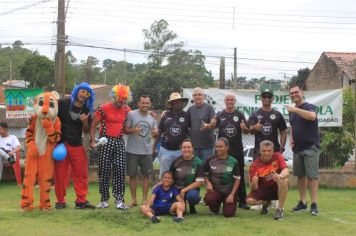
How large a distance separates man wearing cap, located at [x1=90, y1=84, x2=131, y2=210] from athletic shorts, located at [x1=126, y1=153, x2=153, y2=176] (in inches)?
8.3

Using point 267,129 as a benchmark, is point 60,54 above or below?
above

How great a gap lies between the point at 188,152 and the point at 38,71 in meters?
40.2

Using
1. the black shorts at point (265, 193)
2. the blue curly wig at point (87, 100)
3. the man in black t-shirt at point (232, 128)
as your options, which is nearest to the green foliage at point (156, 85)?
the man in black t-shirt at point (232, 128)

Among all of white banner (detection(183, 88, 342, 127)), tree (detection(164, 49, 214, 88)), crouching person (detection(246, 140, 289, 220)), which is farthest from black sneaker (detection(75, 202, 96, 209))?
tree (detection(164, 49, 214, 88))

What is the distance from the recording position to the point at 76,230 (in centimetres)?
647

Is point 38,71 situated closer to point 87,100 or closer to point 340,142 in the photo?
point 340,142

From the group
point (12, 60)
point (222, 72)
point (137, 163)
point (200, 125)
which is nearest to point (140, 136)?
point (137, 163)

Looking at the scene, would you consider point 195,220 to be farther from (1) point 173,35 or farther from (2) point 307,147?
(1) point 173,35

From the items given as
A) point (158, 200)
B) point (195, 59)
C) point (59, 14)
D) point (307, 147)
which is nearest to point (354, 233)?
point (307, 147)

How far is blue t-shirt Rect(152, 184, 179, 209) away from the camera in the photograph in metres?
7.36

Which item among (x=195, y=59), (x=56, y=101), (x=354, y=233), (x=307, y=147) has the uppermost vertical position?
(x=195, y=59)

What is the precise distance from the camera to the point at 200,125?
8359 millimetres

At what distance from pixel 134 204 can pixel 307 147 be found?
111 inches

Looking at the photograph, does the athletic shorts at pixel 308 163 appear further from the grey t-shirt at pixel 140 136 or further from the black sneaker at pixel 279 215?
the grey t-shirt at pixel 140 136
